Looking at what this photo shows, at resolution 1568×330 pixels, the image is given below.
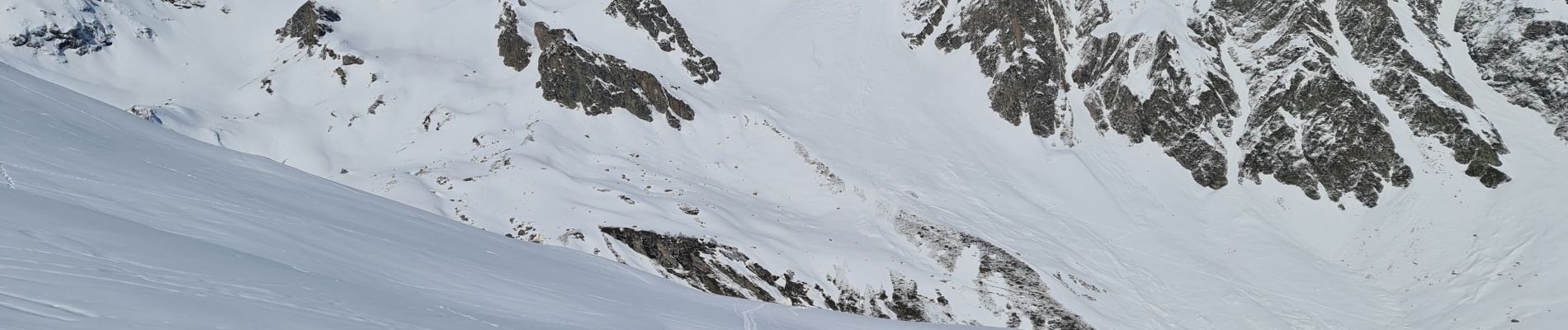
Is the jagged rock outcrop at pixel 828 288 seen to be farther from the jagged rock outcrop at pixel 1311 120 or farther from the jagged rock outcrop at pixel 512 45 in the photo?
the jagged rock outcrop at pixel 1311 120

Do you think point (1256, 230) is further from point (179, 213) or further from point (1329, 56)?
point (179, 213)

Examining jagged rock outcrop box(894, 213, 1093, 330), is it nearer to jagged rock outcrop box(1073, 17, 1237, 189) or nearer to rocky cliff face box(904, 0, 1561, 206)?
rocky cliff face box(904, 0, 1561, 206)

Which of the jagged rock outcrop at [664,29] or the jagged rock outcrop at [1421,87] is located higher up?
the jagged rock outcrop at [664,29]

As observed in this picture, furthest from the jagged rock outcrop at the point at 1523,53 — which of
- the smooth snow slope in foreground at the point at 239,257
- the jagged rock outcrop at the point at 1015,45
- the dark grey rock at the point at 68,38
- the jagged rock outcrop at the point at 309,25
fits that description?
the dark grey rock at the point at 68,38

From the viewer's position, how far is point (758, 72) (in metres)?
59.6

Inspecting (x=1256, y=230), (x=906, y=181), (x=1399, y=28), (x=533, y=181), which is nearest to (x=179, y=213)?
(x=533, y=181)

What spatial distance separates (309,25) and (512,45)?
16.6 m

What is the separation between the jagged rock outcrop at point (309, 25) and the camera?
189 feet

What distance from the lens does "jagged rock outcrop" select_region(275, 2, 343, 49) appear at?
189 feet

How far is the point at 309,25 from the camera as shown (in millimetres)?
58375

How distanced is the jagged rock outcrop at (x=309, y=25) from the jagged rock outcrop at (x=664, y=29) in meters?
20.6

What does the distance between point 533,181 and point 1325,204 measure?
1976 inches

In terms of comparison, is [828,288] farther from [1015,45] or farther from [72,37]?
[72,37]

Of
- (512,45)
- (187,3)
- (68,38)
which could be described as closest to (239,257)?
(512,45)
